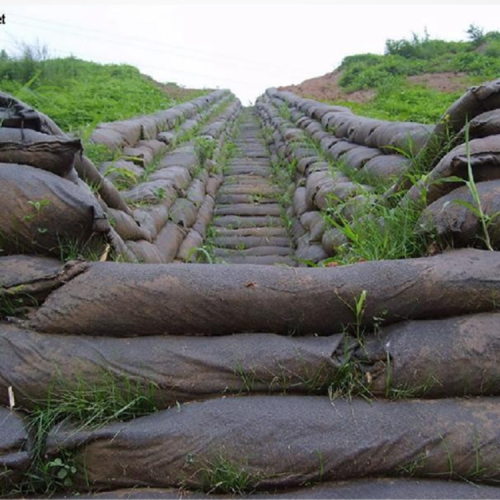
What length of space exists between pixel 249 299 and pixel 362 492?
0.57 m

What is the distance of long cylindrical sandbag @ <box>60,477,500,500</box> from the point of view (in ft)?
4.17

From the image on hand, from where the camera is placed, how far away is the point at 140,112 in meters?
7.05

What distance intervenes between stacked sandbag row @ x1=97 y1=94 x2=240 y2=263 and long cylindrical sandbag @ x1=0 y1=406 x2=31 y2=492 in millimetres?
1250

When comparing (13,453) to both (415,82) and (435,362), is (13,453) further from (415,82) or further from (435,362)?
(415,82)

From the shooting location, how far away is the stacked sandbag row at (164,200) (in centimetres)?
289

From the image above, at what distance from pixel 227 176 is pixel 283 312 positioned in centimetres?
497

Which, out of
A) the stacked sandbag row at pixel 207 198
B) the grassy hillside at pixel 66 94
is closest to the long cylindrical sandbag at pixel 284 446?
the stacked sandbag row at pixel 207 198

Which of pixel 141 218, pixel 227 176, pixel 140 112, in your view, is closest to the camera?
pixel 141 218

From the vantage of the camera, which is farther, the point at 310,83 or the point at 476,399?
the point at 310,83

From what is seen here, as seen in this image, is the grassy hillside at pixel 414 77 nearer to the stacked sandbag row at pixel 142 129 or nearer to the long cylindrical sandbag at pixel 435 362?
the stacked sandbag row at pixel 142 129

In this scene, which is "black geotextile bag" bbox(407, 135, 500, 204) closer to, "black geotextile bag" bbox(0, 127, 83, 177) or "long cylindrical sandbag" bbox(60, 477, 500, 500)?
"long cylindrical sandbag" bbox(60, 477, 500, 500)

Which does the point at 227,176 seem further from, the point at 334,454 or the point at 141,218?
the point at 334,454

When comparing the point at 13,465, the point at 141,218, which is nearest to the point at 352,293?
the point at 13,465

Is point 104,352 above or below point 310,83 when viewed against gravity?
below
